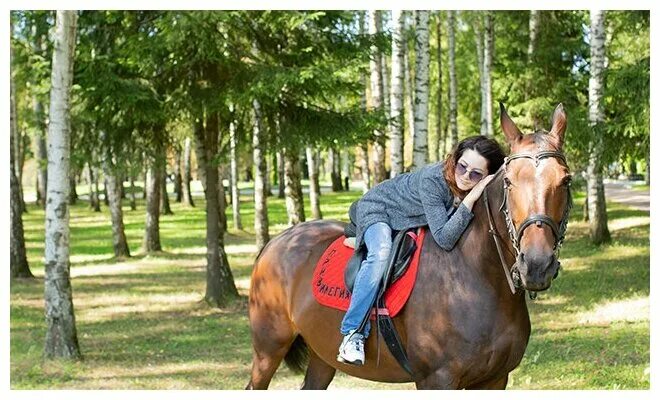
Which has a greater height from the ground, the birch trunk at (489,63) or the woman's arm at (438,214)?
the birch trunk at (489,63)

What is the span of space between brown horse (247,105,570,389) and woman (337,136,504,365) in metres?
0.11

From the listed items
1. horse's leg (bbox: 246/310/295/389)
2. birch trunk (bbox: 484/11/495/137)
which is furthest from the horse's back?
birch trunk (bbox: 484/11/495/137)

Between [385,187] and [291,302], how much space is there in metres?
1.24

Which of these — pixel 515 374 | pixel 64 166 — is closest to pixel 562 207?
pixel 515 374

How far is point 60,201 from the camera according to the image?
1039 centimetres

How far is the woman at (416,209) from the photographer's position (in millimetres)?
4820

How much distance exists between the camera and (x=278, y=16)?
12.9 m

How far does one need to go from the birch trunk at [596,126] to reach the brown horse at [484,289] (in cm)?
972

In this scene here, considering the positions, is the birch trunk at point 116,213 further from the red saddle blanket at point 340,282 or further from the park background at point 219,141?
the red saddle blanket at point 340,282

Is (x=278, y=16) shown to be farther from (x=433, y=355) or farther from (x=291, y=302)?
(x=433, y=355)

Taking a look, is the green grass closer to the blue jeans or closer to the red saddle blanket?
the red saddle blanket

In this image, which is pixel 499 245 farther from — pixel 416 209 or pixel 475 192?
pixel 416 209

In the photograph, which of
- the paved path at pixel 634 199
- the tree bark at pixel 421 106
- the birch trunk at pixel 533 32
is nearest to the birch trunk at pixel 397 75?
the tree bark at pixel 421 106

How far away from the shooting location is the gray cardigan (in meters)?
4.85
